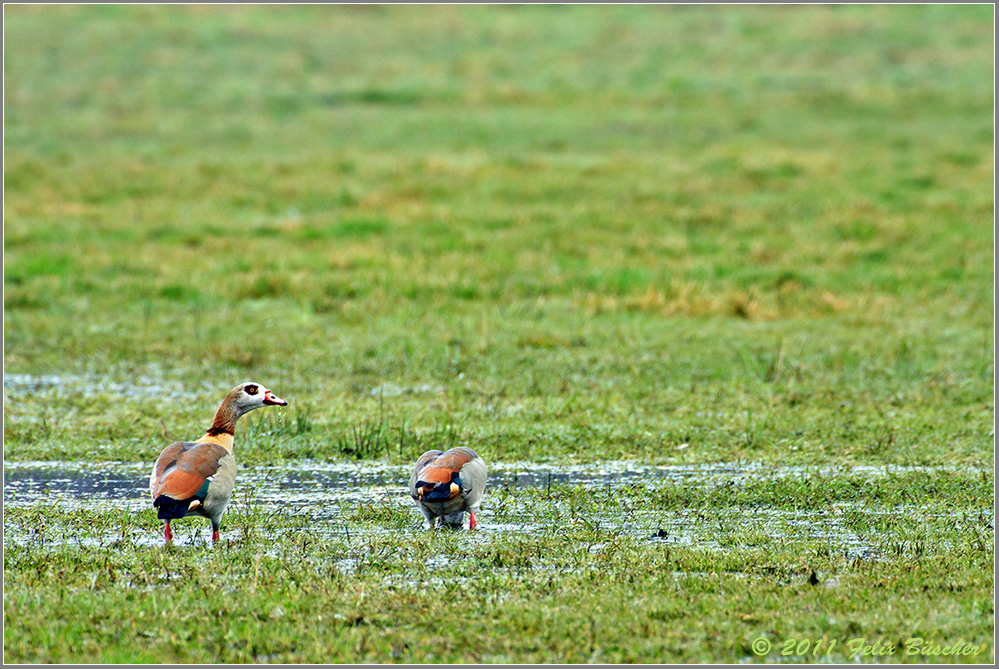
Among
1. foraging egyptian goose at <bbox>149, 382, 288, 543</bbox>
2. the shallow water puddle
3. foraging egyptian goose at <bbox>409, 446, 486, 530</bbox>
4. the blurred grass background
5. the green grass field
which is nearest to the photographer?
the green grass field

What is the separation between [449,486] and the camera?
7535 millimetres

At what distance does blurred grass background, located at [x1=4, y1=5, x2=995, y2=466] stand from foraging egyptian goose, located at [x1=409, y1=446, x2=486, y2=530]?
205 centimetres

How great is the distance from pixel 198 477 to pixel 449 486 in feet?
4.72

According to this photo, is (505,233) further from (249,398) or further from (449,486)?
(449,486)

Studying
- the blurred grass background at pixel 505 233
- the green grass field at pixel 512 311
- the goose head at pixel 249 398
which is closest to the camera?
the green grass field at pixel 512 311

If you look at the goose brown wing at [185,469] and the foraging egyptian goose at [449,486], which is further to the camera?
the foraging egyptian goose at [449,486]

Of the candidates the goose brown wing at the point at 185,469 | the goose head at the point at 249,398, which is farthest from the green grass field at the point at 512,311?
the goose head at the point at 249,398

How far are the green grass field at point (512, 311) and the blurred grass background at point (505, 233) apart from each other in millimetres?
80

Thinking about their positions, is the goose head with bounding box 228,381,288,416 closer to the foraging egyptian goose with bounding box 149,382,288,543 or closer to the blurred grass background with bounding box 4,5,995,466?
the foraging egyptian goose with bounding box 149,382,288,543

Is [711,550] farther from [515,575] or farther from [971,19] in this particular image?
[971,19]

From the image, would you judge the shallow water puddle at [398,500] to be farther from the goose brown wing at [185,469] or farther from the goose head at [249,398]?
the goose head at [249,398]

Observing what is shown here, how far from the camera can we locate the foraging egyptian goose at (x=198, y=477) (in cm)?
714

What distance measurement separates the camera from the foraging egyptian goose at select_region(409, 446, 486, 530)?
24.8 ft

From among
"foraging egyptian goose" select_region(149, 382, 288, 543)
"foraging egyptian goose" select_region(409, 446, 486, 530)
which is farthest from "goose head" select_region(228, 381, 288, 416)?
"foraging egyptian goose" select_region(409, 446, 486, 530)
